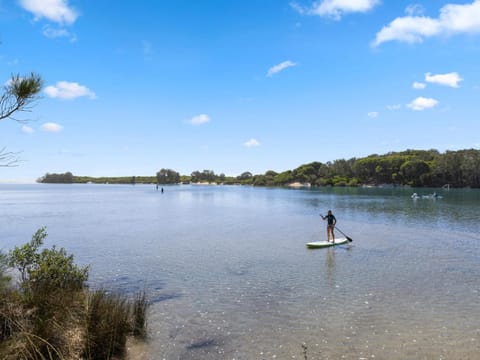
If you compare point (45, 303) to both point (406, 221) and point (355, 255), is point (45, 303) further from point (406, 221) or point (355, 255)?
point (406, 221)

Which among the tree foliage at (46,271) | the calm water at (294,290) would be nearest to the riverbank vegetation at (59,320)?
the tree foliage at (46,271)

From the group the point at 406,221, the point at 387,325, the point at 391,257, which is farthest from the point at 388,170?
the point at 387,325

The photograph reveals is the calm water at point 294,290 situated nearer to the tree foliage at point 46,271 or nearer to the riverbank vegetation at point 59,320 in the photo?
the riverbank vegetation at point 59,320

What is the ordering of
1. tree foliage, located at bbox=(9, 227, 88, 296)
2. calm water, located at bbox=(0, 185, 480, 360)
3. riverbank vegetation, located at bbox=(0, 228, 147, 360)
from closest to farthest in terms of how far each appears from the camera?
riverbank vegetation, located at bbox=(0, 228, 147, 360), calm water, located at bbox=(0, 185, 480, 360), tree foliage, located at bbox=(9, 227, 88, 296)

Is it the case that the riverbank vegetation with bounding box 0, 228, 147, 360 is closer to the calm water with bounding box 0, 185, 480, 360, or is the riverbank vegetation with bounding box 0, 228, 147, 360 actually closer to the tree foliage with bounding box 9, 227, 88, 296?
the tree foliage with bounding box 9, 227, 88, 296

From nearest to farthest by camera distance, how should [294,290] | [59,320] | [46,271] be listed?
[59,320]
[46,271]
[294,290]

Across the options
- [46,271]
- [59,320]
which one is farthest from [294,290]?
[46,271]

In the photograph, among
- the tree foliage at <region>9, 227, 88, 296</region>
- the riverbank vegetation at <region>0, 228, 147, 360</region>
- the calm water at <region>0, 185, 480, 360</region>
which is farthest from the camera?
the tree foliage at <region>9, 227, 88, 296</region>

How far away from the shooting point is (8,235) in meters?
32.3

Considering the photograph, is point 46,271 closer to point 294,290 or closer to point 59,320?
point 59,320

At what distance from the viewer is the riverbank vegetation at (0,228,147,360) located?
754 centimetres

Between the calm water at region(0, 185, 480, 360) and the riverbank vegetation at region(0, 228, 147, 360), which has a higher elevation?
the riverbank vegetation at region(0, 228, 147, 360)

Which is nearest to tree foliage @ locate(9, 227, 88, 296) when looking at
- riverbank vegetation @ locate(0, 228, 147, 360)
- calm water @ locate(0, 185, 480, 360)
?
riverbank vegetation @ locate(0, 228, 147, 360)

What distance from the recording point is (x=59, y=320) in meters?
8.58
